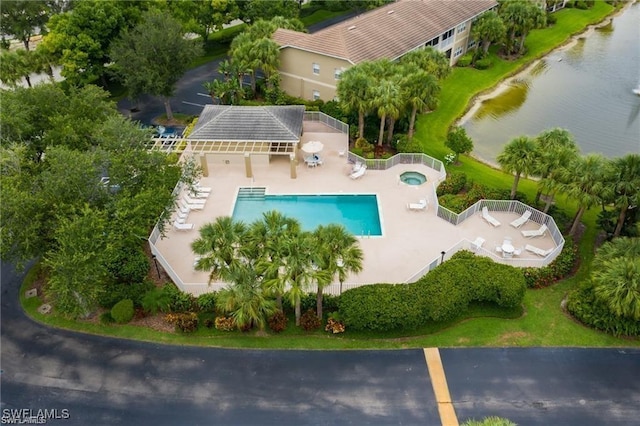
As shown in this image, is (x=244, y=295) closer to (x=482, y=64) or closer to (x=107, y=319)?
(x=107, y=319)

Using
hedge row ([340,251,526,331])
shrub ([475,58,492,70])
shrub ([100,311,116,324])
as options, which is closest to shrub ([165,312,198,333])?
shrub ([100,311,116,324])

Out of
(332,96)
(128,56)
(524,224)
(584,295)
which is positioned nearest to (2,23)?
(128,56)

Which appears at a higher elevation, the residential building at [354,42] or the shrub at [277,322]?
the residential building at [354,42]

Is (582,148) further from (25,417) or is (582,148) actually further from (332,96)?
(25,417)

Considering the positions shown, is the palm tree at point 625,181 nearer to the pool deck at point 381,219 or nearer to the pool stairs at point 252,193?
the pool deck at point 381,219

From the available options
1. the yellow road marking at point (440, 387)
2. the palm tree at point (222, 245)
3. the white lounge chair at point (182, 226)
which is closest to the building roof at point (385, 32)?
the white lounge chair at point (182, 226)

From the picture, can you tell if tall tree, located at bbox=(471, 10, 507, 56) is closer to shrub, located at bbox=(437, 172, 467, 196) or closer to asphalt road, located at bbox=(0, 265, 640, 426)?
shrub, located at bbox=(437, 172, 467, 196)
